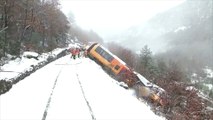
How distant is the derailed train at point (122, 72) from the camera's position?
24.4 m

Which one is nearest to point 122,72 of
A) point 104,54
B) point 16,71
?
point 104,54

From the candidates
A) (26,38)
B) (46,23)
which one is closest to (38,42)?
(46,23)

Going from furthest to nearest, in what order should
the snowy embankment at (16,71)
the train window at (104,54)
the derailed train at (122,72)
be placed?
the train window at (104,54)
the derailed train at (122,72)
the snowy embankment at (16,71)

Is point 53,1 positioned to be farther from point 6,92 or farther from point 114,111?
point 114,111

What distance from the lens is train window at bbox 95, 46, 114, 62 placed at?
38.5m

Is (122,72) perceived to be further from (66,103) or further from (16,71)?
(66,103)

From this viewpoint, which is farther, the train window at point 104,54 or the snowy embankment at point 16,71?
the train window at point 104,54

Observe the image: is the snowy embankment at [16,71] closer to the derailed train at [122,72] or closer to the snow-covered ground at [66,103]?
the snow-covered ground at [66,103]

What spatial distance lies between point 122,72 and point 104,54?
6306 mm

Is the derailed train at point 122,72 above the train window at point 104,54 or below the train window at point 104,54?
below

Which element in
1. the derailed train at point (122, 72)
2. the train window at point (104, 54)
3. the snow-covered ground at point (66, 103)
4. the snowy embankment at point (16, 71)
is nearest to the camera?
the snow-covered ground at point (66, 103)

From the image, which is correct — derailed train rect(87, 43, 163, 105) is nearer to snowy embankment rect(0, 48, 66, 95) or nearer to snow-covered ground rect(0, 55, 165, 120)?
snow-covered ground rect(0, 55, 165, 120)

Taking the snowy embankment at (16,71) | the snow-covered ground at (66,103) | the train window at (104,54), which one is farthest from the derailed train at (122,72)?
the snowy embankment at (16,71)

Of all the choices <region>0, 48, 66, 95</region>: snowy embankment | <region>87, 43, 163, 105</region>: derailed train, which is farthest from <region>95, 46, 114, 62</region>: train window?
<region>0, 48, 66, 95</region>: snowy embankment
